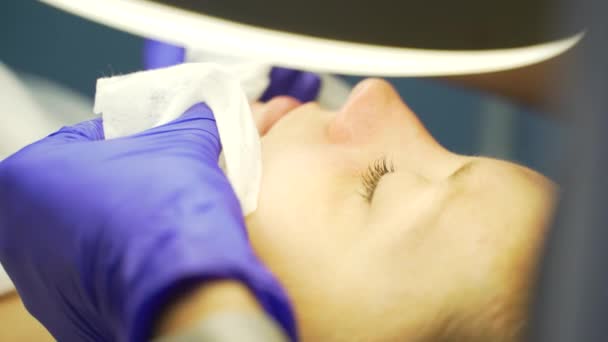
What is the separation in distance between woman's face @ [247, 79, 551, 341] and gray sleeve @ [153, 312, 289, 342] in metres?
0.13

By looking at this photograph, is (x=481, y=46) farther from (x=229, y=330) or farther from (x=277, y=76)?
(x=277, y=76)

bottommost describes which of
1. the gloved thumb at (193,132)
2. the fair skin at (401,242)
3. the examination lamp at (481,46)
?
the fair skin at (401,242)

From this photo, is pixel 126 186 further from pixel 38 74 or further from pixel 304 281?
pixel 38 74

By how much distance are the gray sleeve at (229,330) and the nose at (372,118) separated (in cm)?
27

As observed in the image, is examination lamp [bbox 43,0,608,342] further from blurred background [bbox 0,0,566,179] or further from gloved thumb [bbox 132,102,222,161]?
blurred background [bbox 0,0,566,179]

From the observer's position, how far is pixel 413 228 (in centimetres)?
42

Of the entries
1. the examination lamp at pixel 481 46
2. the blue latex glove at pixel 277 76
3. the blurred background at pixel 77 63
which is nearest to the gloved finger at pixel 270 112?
the blue latex glove at pixel 277 76

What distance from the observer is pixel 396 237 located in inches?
16.7

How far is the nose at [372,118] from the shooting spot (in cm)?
54

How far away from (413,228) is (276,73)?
1.31 ft

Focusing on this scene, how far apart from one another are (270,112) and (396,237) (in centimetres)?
27

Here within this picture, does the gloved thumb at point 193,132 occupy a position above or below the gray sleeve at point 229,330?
above

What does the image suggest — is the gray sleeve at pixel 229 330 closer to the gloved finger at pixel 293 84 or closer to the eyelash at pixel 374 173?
the eyelash at pixel 374 173

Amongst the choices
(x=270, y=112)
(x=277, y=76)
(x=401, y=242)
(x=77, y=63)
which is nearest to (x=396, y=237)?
(x=401, y=242)
